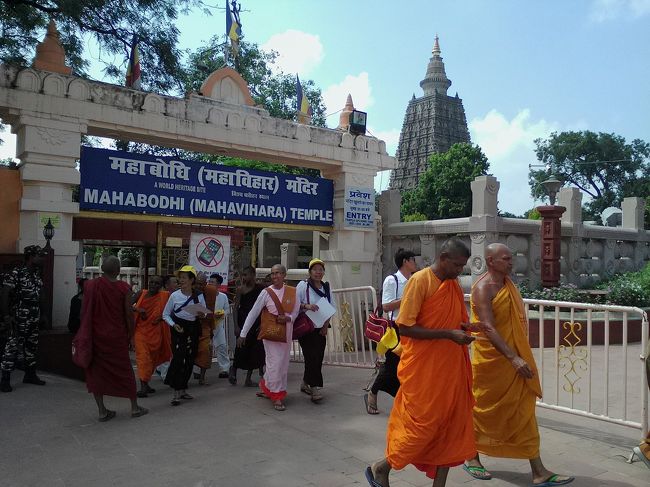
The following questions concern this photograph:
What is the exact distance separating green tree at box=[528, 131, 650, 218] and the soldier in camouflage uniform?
43.3 meters

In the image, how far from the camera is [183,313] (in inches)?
237

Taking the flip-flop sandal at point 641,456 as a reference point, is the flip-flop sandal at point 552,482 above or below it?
below

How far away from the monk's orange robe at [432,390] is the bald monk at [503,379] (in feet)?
1.09

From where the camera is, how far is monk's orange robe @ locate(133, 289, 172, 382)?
21.3ft

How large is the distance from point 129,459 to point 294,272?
26.3ft

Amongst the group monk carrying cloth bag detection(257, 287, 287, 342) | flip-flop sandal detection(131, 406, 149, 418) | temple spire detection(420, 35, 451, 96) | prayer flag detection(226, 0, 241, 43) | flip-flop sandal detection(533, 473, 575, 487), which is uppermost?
temple spire detection(420, 35, 451, 96)

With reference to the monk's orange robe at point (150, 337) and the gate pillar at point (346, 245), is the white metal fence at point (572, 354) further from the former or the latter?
the monk's orange robe at point (150, 337)

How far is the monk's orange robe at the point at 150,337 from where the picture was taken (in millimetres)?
6492

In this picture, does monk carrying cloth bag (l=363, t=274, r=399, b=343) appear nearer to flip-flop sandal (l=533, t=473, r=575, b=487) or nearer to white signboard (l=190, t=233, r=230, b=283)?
flip-flop sandal (l=533, t=473, r=575, b=487)

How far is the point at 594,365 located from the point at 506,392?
4.69 metres

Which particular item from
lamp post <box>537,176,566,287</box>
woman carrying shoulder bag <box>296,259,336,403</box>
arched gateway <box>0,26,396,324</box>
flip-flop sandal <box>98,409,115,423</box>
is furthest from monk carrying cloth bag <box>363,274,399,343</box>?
lamp post <box>537,176,566,287</box>

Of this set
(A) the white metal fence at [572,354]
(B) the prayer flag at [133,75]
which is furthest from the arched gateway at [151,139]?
(A) the white metal fence at [572,354]

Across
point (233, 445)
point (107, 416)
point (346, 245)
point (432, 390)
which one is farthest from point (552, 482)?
point (346, 245)

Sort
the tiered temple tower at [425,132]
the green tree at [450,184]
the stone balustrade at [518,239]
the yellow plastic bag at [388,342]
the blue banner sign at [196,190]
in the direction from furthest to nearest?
the tiered temple tower at [425,132] < the green tree at [450,184] < the stone balustrade at [518,239] < the blue banner sign at [196,190] < the yellow plastic bag at [388,342]
